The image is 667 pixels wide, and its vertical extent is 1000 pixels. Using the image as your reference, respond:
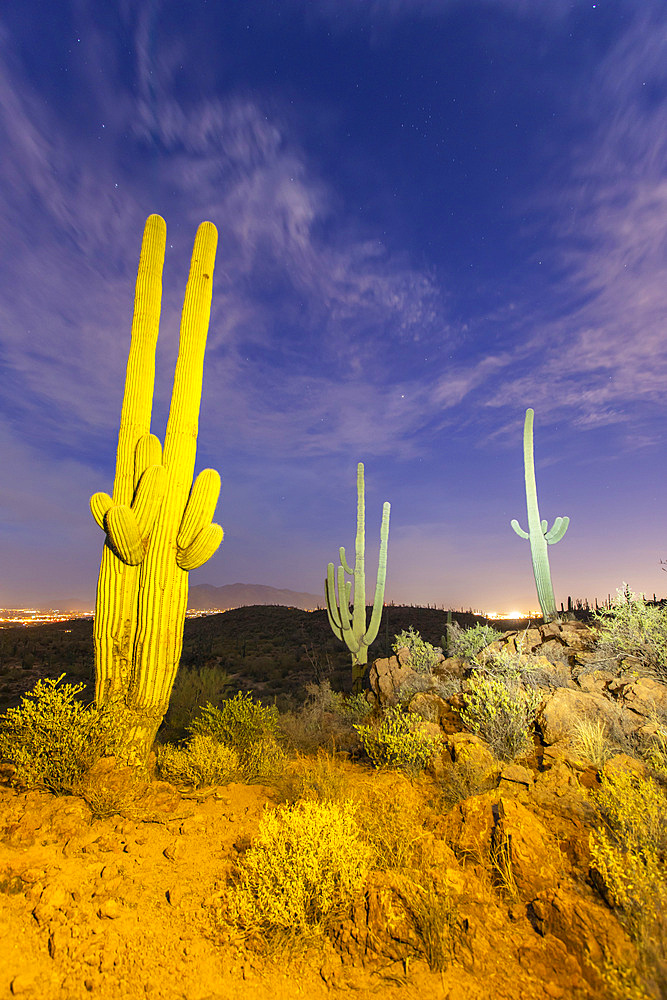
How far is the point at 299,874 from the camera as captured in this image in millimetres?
3436

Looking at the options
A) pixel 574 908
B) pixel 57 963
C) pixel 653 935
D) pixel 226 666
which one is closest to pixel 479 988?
pixel 574 908

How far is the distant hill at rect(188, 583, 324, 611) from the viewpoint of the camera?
12356 cm

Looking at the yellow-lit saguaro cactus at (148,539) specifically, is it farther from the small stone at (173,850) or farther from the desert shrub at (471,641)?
the desert shrub at (471,641)

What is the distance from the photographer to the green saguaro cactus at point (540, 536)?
477 inches

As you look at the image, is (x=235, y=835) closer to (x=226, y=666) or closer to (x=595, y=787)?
(x=595, y=787)

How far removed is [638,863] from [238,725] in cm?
534

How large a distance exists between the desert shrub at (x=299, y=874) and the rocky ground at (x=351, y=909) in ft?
0.41

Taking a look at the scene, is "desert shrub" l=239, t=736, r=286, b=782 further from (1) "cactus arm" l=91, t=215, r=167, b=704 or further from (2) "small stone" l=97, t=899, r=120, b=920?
(2) "small stone" l=97, t=899, r=120, b=920

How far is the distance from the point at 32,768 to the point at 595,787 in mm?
5828

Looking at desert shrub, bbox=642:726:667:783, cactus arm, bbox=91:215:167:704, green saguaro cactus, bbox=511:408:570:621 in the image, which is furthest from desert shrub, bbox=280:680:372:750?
green saguaro cactus, bbox=511:408:570:621

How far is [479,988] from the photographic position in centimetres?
279

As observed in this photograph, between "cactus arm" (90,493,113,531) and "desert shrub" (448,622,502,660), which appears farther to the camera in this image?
"desert shrub" (448,622,502,660)

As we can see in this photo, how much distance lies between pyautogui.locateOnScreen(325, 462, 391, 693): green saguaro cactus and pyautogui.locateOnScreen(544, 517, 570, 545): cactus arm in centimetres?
447

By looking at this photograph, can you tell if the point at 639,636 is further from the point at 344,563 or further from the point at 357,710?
the point at 344,563
